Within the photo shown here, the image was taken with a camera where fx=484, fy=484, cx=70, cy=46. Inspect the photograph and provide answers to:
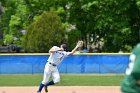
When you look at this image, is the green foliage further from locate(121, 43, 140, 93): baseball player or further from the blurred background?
locate(121, 43, 140, 93): baseball player

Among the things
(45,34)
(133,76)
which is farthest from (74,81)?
(133,76)

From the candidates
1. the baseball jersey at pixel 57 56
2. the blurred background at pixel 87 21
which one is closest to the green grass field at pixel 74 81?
the baseball jersey at pixel 57 56

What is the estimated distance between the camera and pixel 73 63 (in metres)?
27.2

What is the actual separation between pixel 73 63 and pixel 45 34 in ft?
28.0

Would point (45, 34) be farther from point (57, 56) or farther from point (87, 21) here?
point (57, 56)

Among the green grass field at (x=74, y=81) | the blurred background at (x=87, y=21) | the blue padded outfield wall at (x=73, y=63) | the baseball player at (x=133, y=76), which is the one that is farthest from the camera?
the blurred background at (x=87, y=21)

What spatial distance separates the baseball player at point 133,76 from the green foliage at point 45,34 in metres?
30.4

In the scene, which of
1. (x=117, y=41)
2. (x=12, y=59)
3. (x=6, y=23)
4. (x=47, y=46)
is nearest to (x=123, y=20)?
(x=117, y=41)

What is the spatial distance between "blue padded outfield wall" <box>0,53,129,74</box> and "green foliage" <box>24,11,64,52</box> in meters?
7.48

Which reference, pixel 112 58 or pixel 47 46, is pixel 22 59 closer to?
pixel 112 58

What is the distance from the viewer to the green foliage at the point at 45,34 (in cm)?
3512

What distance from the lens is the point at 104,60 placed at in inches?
1071

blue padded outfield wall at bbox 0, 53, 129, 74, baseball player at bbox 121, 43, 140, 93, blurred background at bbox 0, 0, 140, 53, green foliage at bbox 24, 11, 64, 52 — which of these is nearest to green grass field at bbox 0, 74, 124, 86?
blue padded outfield wall at bbox 0, 53, 129, 74

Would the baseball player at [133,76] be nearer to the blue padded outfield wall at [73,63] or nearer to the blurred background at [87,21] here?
the blue padded outfield wall at [73,63]
